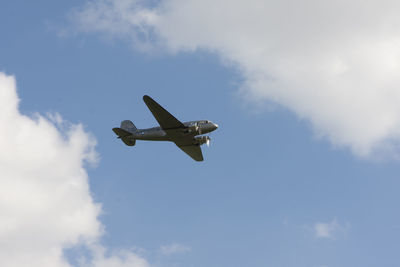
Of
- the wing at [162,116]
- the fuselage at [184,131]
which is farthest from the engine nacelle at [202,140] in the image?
the wing at [162,116]

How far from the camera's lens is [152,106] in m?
48.0

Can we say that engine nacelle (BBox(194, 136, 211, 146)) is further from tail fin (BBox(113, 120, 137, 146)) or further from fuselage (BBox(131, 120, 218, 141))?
tail fin (BBox(113, 120, 137, 146))

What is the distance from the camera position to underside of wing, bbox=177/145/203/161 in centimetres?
5556

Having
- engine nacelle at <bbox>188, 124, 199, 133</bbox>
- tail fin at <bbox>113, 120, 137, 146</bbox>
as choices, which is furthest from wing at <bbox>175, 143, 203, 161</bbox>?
tail fin at <bbox>113, 120, 137, 146</bbox>

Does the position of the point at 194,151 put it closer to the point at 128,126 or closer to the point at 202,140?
the point at 202,140

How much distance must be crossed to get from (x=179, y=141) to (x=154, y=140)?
3.22m

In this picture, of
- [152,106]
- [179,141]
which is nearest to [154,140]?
[179,141]

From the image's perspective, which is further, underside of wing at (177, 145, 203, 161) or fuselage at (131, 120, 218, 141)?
underside of wing at (177, 145, 203, 161)

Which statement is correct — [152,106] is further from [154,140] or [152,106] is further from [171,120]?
[154,140]

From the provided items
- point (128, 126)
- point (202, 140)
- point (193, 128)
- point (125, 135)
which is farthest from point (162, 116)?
point (128, 126)

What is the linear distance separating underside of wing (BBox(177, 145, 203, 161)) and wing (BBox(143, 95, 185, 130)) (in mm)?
5516

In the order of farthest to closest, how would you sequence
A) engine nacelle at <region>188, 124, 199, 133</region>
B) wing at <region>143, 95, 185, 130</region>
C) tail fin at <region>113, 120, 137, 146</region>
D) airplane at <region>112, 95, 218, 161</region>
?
tail fin at <region>113, 120, 137, 146</region>
engine nacelle at <region>188, 124, 199, 133</region>
airplane at <region>112, 95, 218, 161</region>
wing at <region>143, 95, 185, 130</region>

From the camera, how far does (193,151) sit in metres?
56.8

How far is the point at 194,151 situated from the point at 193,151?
0.14 m
